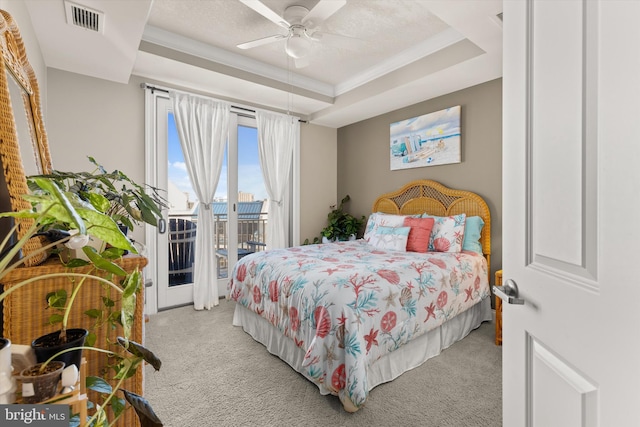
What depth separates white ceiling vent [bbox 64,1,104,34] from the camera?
194 cm

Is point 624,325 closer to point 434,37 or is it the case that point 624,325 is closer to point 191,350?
point 191,350

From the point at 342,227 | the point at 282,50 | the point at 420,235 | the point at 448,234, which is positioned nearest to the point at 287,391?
the point at 420,235

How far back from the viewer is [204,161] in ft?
11.8

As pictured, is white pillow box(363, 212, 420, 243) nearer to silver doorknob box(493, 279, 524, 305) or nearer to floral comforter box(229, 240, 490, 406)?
floral comforter box(229, 240, 490, 406)

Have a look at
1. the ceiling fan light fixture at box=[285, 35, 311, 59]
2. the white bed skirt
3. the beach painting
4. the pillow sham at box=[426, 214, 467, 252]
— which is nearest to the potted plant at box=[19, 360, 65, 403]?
the white bed skirt

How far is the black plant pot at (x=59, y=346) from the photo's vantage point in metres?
0.71

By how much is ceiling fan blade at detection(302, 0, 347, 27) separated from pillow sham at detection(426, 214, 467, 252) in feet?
7.46

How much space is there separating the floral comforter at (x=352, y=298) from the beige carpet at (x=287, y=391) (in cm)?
17

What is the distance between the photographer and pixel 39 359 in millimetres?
710

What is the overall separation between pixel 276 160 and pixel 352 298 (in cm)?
287

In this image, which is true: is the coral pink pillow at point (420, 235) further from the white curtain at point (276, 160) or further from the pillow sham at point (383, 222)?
the white curtain at point (276, 160)

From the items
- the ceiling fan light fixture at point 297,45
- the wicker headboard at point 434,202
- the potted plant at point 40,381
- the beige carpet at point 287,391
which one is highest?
the ceiling fan light fixture at point 297,45

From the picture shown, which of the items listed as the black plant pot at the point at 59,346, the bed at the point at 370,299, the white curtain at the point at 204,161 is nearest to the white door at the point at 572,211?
the bed at the point at 370,299

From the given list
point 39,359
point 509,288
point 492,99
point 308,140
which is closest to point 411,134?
point 492,99
